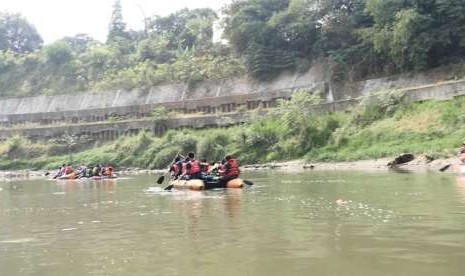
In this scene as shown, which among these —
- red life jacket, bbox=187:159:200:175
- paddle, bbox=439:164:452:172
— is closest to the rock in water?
paddle, bbox=439:164:452:172

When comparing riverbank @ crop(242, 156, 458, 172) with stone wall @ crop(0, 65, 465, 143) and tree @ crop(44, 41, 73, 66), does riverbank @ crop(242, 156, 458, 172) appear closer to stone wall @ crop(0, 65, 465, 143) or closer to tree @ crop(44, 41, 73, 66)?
stone wall @ crop(0, 65, 465, 143)

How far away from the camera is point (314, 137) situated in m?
45.1

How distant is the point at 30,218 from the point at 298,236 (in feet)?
31.0

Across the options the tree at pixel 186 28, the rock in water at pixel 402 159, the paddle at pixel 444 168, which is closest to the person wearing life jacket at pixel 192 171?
the paddle at pixel 444 168

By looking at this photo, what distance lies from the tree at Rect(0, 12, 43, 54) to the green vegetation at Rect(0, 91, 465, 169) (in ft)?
194

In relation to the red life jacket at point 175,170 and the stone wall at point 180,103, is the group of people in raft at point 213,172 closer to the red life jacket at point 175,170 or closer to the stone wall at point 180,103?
the red life jacket at point 175,170

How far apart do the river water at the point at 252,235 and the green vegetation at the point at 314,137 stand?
16.4 m

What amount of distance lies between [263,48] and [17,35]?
2705 inches

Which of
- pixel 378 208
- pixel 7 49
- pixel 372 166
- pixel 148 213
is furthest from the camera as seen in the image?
pixel 7 49

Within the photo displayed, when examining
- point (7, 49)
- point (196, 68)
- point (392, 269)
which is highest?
point (7, 49)

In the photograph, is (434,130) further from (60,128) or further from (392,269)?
(60,128)

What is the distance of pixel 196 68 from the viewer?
229ft

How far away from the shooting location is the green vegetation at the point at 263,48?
47.7 m

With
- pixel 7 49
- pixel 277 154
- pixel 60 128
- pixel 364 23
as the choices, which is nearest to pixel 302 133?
pixel 277 154
